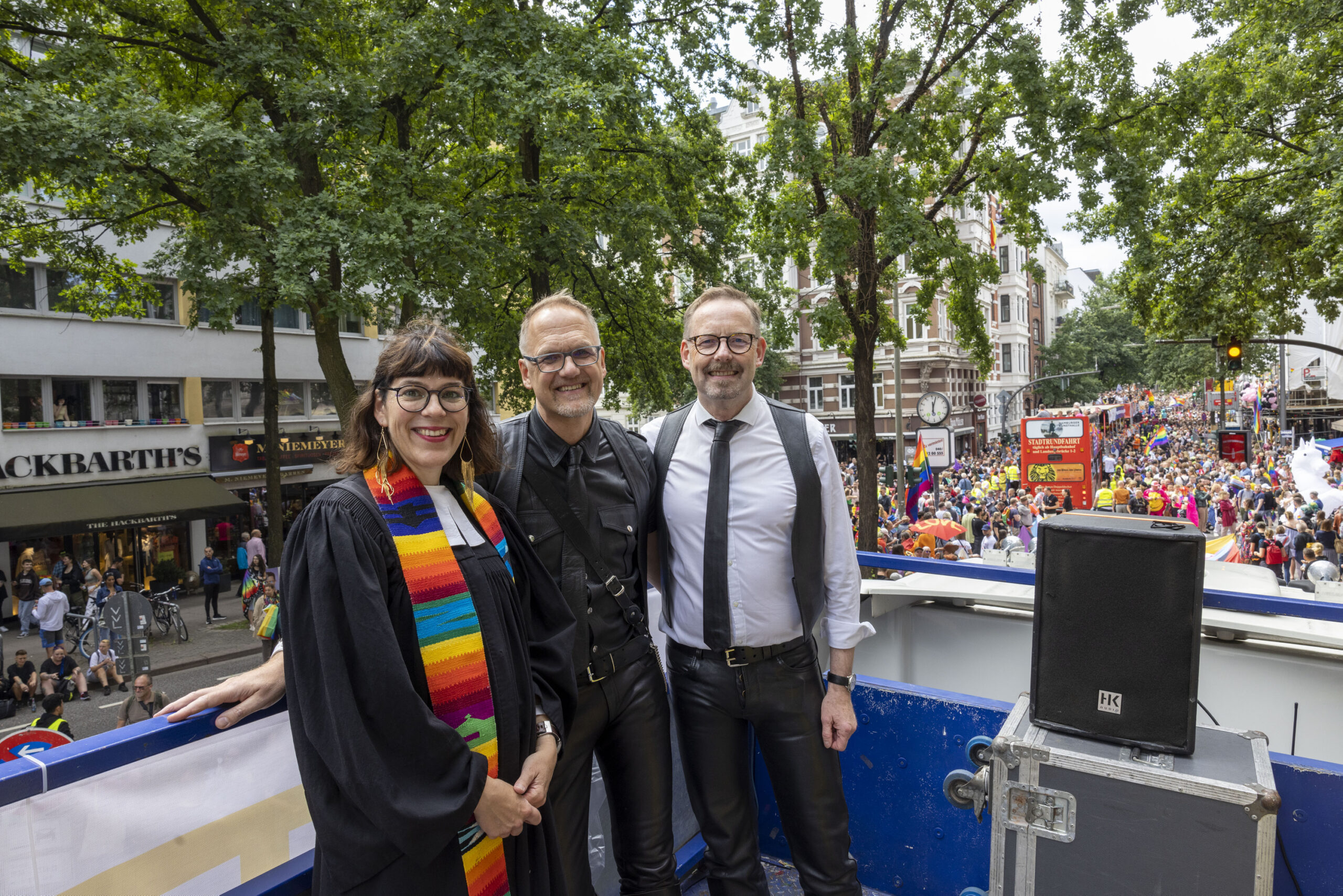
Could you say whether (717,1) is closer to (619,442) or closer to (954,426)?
(619,442)

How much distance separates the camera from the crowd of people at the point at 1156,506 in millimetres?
13914

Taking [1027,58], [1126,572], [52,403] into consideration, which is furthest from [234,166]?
[52,403]

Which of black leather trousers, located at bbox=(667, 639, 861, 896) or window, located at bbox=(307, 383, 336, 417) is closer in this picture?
black leather trousers, located at bbox=(667, 639, 861, 896)

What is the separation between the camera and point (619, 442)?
271cm

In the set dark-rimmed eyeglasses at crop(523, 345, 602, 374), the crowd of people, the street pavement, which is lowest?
the street pavement

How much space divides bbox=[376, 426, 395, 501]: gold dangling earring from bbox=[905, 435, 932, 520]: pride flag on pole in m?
16.1

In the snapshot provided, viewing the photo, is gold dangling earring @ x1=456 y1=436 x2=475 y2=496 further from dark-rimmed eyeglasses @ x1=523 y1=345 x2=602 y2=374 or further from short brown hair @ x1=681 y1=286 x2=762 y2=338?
short brown hair @ x1=681 y1=286 x2=762 y2=338

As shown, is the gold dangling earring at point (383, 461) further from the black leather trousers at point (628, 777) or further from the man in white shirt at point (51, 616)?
the man in white shirt at point (51, 616)

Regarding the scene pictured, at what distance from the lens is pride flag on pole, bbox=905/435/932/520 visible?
672 inches

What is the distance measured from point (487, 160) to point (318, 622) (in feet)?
41.5

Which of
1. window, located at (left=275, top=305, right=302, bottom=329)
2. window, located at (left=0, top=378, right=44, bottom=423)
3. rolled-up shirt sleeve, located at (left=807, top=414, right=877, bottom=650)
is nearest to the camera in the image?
rolled-up shirt sleeve, located at (left=807, top=414, right=877, bottom=650)

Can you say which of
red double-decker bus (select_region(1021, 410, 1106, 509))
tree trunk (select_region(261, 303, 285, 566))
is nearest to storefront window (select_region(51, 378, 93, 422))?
tree trunk (select_region(261, 303, 285, 566))

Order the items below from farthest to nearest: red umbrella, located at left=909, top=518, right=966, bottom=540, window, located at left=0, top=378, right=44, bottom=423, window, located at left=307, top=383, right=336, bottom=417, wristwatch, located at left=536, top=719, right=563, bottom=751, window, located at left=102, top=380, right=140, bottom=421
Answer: window, located at left=307, top=383, right=336, bottom=417
window, located at left=102, top=380, right=140, bottom=421
window, located at left=0, top=378, right=44, bottom=423
red umbrella, located at left=909, top=518, right=966, bottom=540
wristwatch, located at left=536, top=719, right=563, bottom=751

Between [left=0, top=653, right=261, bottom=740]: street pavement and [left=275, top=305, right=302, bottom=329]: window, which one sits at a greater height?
[left=275, top=305, right=302, bottom=329]: window
